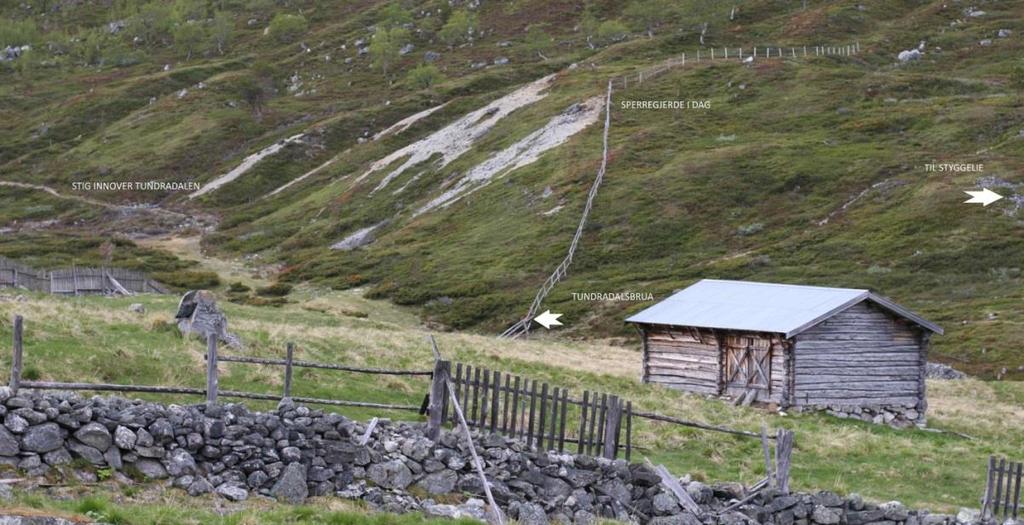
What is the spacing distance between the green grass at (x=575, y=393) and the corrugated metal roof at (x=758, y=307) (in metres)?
2.81

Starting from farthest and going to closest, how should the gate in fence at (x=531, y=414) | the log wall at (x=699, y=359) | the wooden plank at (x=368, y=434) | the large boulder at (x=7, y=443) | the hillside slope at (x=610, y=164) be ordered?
1. the hillside slope at (x=610, y=164)
2. the log wall at (x=699, y=359)
3. the gate in fence at (x=531, y=414)
4. the wooden plank at (x=368, y=434)
5. the large boulder at (x=7, y=443)

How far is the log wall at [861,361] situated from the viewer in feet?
137

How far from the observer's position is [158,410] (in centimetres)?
1750

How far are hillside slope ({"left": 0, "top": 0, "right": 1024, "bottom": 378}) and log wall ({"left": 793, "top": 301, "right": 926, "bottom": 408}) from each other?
60.9ft

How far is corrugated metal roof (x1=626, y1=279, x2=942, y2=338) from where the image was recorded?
41.5 meters

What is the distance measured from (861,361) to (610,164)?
59187mm

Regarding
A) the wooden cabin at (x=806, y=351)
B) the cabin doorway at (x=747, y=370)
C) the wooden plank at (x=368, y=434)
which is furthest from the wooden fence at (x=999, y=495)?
the cabin doorway at (x=747, y=370)

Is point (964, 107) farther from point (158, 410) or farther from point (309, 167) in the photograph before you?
point (158, 410)

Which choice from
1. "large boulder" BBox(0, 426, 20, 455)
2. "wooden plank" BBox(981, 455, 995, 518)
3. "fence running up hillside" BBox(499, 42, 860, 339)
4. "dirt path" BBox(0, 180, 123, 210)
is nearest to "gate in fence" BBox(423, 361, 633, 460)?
"large boulder" BBox(0, 426, 20, 455)

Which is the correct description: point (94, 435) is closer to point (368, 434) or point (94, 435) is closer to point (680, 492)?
point (368, 434)

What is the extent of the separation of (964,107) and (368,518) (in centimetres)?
10050

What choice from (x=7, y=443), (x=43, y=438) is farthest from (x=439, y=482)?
(x=7, y=443)

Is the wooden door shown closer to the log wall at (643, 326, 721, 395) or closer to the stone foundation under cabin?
the log wall at (643, 326, 721, 395)

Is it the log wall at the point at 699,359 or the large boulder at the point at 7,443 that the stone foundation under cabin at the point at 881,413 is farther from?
the large boulder at the point at 7,443
